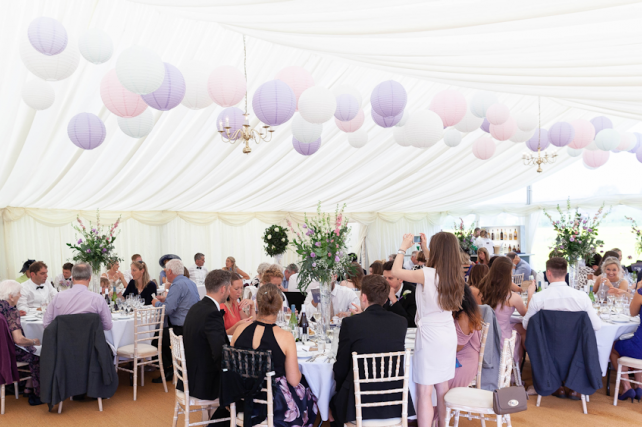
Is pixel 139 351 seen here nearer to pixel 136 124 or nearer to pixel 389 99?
pixel 136 124

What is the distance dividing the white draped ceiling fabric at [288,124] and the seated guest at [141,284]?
201 cm

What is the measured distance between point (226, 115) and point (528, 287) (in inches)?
152

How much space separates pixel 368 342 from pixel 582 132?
499 cm

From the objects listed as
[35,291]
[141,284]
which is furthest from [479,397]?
[35,291]

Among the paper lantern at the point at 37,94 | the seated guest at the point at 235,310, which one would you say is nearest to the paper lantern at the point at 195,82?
the paper lantern at the point at 37,94

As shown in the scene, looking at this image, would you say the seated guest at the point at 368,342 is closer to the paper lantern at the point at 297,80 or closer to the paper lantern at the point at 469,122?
the paper lantern at the point at 297,80

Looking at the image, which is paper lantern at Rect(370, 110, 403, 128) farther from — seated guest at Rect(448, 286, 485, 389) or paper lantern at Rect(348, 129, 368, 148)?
seated guest at Rect(448, 286, 485, 389)

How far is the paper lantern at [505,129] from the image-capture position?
6.39 metres

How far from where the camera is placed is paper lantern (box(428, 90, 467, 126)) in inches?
221

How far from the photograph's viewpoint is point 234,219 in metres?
13.4

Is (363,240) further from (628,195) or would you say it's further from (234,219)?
(628,195)

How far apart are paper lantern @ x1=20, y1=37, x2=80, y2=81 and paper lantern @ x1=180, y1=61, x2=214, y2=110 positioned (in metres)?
0.96

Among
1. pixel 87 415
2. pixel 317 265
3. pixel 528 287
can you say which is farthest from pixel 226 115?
pixel 528 287

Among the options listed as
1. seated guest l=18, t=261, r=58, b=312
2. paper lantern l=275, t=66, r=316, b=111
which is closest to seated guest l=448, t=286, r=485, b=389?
paper lantern l=275, t=66, r=316, b=111
